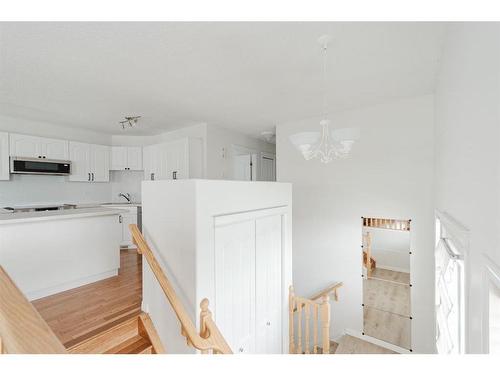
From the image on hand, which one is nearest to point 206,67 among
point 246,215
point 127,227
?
point 246,215

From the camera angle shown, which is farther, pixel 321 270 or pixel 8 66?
pixel 321 270

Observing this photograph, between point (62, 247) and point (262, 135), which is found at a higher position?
point (262, 135)

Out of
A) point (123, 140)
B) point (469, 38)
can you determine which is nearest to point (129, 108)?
point (123, 140)

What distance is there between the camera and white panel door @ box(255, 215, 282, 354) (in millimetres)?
2309

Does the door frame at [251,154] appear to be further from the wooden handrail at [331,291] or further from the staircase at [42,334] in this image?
the staircase at [42,334]

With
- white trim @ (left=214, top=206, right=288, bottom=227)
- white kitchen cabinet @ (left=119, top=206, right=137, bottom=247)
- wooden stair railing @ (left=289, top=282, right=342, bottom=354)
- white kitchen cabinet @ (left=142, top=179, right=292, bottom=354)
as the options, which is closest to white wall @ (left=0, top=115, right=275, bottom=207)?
white kitchen cabinet @ (left=119, top=206, right=137, bottom=247)

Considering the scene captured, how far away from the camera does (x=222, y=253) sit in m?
1.87

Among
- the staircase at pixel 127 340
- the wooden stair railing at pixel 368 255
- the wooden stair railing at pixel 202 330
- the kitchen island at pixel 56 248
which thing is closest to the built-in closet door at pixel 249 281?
the wooden stair railing at pixel 202 330

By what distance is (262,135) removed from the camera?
4.75 metres

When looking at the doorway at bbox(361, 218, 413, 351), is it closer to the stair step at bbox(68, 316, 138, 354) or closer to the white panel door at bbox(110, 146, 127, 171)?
the stair step at bbox(68, 316, 138, 354)

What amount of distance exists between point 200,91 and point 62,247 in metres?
2.21

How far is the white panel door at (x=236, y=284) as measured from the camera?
1854 mm

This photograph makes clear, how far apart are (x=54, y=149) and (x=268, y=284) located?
172 inches
